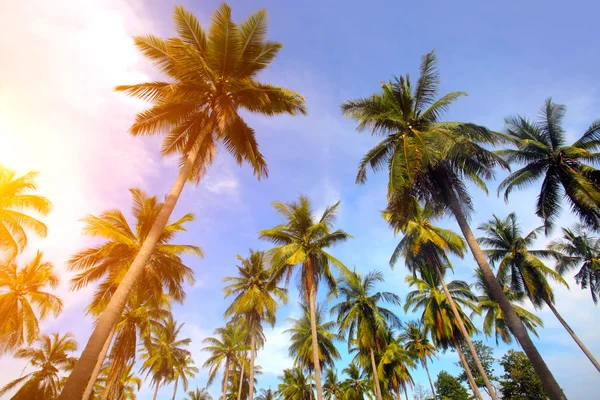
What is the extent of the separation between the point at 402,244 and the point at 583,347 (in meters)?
17.6

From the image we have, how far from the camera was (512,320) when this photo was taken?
32.2 feet

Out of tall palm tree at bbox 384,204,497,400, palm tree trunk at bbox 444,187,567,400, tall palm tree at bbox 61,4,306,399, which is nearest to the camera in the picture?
palm tree trunk at bbox 444,187,567,400

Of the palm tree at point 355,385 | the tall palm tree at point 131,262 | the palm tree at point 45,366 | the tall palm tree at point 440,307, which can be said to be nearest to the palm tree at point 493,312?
the tall palm tree at point 440,307

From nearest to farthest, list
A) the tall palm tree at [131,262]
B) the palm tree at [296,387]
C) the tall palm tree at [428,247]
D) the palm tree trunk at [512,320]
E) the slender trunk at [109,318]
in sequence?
the slender trunk at [109,318] < the palm tree trunk at [512,320] < the tall palm tree at [131,262] < the tall palm tree at [428,247] < the palm tree at [296,387]

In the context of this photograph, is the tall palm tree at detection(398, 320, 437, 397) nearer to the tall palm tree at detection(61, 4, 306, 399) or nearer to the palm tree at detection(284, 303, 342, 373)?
the palm tree at detection(284, 303, 342, 373)

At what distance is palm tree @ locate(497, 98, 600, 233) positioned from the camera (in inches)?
587

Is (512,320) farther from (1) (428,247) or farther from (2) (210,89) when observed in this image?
(1) (428,247)

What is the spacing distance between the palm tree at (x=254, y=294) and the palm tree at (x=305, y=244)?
17.9ft

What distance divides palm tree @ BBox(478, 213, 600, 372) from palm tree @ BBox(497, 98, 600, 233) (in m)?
11.7

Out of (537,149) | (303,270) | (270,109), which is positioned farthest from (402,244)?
(270,109)

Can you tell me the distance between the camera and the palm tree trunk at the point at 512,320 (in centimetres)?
852

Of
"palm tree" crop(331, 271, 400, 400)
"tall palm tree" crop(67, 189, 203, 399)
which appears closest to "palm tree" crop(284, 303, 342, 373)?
"palm tree" crop(331, 271, 400, 400)

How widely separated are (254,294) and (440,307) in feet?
59.4

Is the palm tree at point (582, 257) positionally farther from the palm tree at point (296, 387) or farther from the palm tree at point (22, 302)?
the palm tree at point (22, 302)
